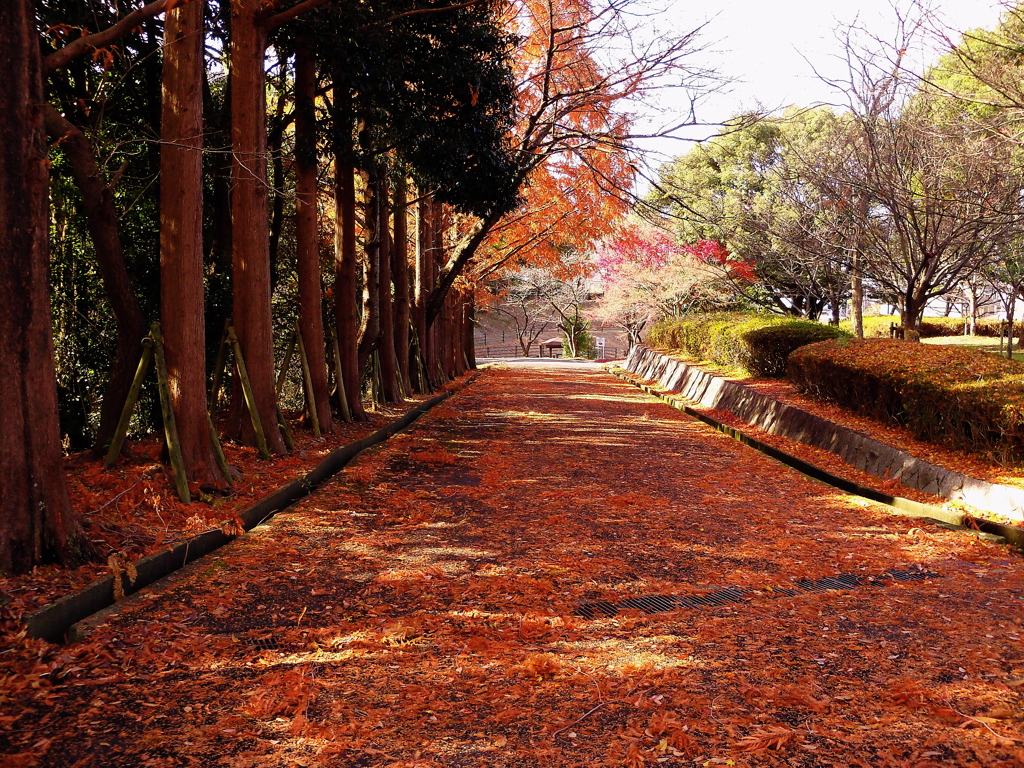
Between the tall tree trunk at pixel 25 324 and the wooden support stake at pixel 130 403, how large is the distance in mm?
1907

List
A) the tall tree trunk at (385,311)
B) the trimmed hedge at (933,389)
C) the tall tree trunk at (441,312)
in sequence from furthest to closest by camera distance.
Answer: the tall tree trunk at (441,312), the tall tree trunk at (385,311), the trimmed hedge at (933,389)

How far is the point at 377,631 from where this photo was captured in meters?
4.46

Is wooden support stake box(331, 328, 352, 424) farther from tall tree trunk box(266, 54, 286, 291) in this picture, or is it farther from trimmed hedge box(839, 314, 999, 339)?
trimmed hedge box(839, 314, 999, 339)

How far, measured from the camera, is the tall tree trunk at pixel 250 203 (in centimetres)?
872

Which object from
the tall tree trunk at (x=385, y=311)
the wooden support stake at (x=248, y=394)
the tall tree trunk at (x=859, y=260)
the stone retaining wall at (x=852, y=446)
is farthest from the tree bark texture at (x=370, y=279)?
the tall tree trunk at (x=859, y=260)

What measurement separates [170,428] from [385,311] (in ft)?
29.8

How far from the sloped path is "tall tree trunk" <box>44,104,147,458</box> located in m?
2.32

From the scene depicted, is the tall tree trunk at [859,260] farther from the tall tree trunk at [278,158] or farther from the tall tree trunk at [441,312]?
the tall tree trunk at [441,312]

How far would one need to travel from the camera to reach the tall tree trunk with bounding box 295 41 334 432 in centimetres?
1098

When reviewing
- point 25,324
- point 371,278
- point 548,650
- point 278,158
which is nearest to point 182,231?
point 25,324

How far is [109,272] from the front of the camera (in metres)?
7.74

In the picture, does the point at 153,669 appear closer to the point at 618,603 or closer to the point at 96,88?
the point at 618,603

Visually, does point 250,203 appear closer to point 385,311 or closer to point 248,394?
point 248,394

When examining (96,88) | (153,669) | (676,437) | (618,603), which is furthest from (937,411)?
(96,88)
